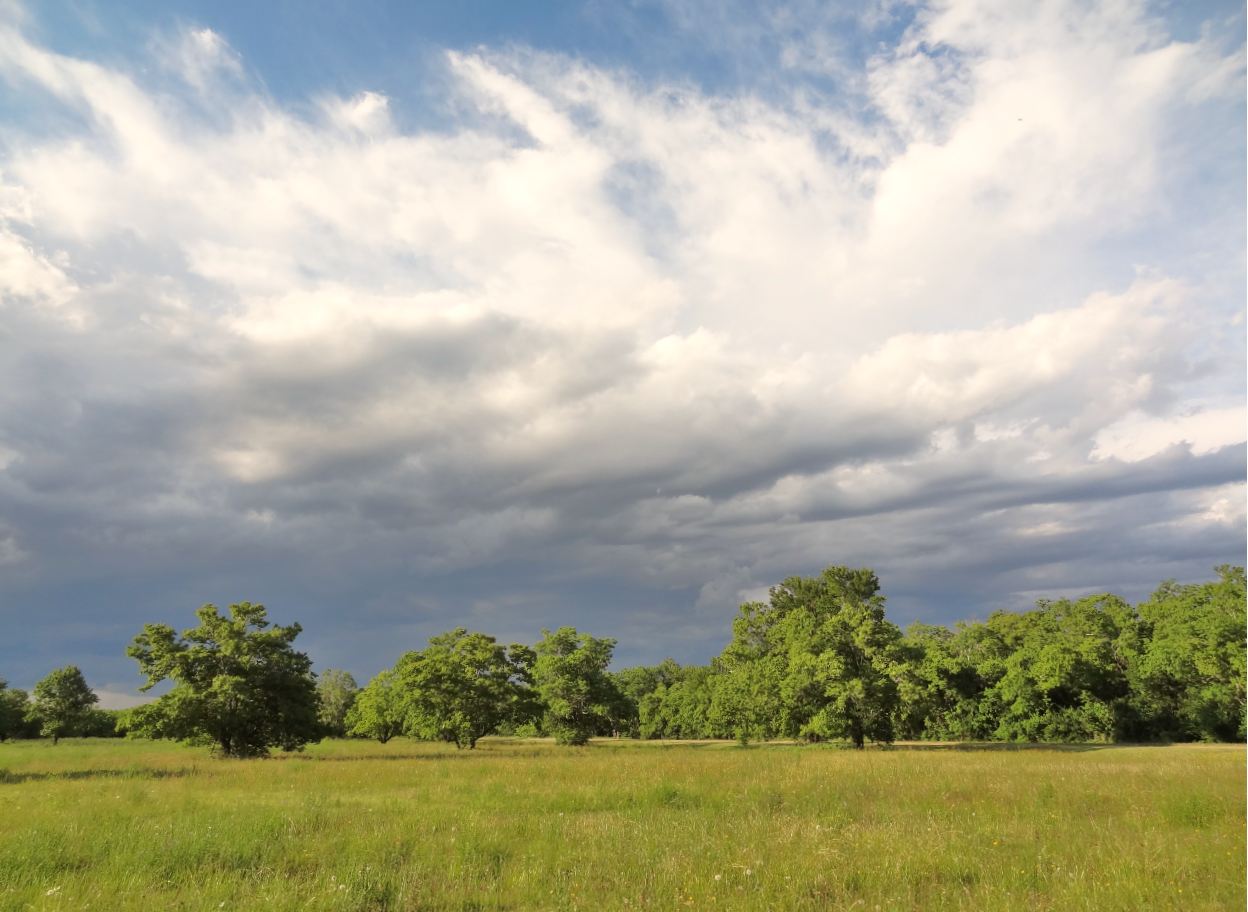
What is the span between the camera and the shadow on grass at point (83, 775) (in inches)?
990

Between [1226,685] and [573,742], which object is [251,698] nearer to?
[573,742]

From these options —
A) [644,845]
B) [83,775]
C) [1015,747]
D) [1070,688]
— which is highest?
[83,775]

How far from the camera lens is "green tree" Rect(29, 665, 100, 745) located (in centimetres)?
7700

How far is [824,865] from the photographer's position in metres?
10.2

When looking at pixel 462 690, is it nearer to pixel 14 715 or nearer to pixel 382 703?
pixel 382 703

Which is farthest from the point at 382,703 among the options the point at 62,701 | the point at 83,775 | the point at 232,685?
the point at 62,701

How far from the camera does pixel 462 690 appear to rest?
154ft

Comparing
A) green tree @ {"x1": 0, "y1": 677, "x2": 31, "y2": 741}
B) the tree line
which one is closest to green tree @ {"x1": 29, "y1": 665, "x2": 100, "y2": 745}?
the tree line

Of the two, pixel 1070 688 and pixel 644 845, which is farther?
pixel 1070 688

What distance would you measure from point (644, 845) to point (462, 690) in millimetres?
38372

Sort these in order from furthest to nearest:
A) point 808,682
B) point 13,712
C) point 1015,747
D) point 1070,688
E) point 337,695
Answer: point 337,695
point 13,712
point 1070,688
point 1015,747
point 808,682

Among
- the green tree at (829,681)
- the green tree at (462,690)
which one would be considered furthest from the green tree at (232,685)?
the green tree at (829,681)

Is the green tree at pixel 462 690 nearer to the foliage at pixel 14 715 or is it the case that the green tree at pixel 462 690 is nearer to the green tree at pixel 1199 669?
the green tree at pixel 1199 669

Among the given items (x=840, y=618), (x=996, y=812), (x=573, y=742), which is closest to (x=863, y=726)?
(x=840, y=618)
